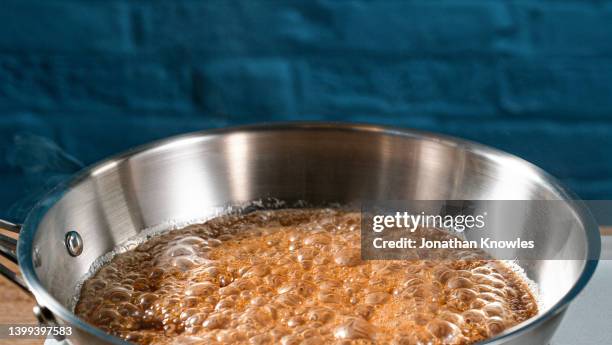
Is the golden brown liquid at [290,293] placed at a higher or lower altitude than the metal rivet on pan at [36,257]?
lower

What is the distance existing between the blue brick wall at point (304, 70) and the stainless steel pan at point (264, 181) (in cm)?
38

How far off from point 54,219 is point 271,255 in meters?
0.20

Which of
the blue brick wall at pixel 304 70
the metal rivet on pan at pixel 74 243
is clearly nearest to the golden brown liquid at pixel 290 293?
the metal rivet on pan at pixel 74 243

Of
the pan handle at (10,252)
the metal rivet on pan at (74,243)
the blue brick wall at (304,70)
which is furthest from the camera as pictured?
the blue brick wall at (304,70)

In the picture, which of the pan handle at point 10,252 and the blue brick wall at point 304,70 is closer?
the pan handle at point 10,252

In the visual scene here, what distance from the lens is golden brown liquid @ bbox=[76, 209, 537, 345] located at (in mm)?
633

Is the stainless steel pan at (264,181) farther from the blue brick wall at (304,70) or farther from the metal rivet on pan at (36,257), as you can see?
the blue brick wall at (304,70)

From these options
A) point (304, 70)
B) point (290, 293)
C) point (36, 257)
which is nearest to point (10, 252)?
point (36, 257)

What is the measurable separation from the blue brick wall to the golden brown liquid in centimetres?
43

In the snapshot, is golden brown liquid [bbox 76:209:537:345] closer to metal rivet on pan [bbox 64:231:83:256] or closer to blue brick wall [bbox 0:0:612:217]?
metal rivet on pan [bbox 64:231:83:256]

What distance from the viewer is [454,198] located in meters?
0.79

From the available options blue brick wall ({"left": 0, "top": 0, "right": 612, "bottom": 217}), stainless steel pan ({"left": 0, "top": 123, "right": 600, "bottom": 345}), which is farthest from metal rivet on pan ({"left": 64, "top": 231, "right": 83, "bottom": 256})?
blue brick wall ({"left": 0, "top": 0, "right": 612, "bottom": 217})

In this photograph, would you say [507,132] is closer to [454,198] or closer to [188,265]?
[454,198]

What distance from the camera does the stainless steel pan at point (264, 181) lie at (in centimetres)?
69
